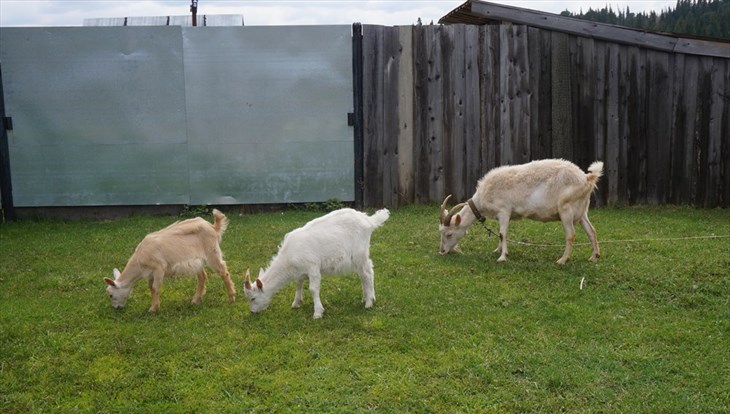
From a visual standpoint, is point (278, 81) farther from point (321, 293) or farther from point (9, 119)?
point (321, 293)

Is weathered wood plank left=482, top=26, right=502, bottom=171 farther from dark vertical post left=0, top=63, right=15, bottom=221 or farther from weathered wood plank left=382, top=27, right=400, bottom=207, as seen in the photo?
dark vertical post left=0, top=63, right=15, bottom=221

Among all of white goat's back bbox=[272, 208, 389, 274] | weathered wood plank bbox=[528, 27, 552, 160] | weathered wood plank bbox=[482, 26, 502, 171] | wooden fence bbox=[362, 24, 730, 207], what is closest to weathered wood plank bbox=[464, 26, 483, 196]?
→ wooden fence bbox=[362, 24, 730, 207]

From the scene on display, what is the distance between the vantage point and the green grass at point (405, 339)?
213 inches

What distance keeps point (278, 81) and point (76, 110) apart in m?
3.76

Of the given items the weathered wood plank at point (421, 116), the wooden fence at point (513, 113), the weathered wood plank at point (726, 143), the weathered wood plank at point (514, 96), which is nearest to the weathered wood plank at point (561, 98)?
the wooden fence at point (513, 113)

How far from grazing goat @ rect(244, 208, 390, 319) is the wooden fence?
597cm

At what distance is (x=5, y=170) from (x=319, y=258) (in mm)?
8541

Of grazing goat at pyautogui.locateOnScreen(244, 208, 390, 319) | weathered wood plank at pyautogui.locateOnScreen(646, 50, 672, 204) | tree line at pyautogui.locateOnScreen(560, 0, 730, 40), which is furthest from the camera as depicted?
tree line at pyautogui.locateOnScreen(560, 0, 730, 40)

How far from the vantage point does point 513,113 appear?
13.3 m

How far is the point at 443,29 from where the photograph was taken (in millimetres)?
Answer: 13109

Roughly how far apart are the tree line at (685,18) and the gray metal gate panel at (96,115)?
9.62 meters

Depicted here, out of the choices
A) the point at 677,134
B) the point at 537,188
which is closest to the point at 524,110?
the point at 677,134

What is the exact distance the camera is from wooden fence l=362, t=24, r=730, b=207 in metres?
12.9

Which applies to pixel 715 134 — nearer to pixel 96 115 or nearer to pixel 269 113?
pixel 269 113
